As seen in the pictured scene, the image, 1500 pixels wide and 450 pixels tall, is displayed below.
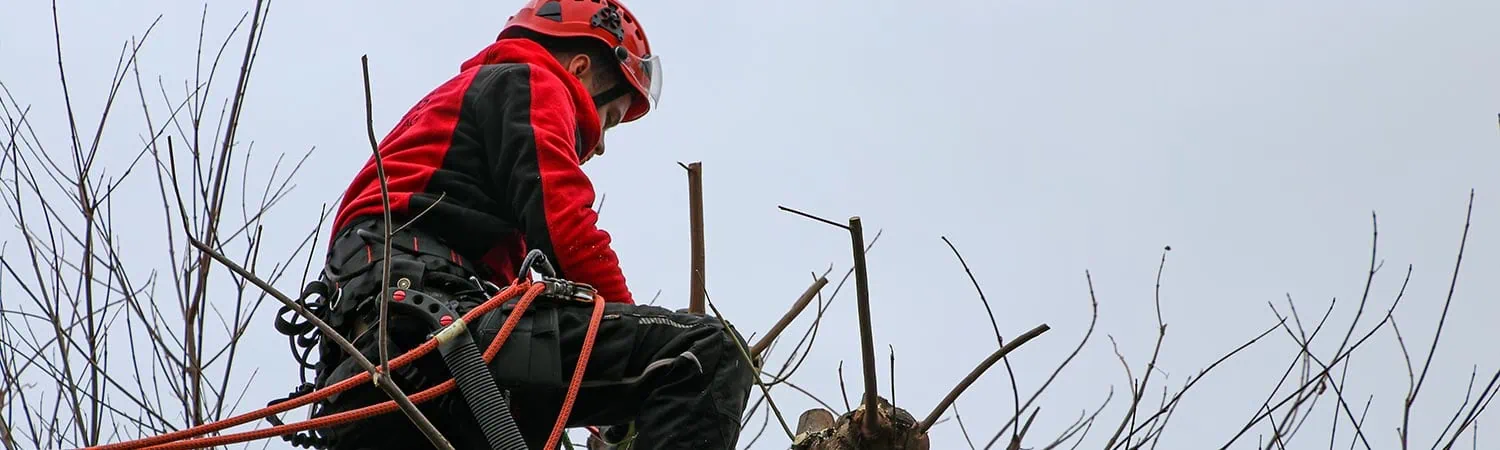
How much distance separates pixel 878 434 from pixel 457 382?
31.0 inches

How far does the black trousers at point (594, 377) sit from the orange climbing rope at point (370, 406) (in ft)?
0.13

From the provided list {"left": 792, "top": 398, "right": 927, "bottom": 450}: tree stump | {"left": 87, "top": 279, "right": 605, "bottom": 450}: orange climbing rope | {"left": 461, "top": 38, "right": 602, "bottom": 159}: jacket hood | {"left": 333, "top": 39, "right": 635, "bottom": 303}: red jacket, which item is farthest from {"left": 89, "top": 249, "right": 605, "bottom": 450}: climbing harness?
{"left": 461, "top": 38, "right": 602, "bottom": 159}: jacket hood

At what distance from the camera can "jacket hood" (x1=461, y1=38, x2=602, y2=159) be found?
12.3 feet

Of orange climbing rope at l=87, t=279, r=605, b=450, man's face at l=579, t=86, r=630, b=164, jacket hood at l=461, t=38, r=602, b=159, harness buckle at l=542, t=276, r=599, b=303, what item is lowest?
orange climbing rope at l=87, t=279, r=605, b=450

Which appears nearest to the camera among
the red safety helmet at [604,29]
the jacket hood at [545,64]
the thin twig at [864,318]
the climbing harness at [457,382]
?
the thin twig at [864,318]

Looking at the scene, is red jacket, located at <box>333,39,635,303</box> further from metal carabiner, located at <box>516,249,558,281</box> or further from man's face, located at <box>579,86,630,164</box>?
man's face, located at <box>579,86,630,164</box>

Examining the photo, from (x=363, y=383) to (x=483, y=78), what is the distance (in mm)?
863

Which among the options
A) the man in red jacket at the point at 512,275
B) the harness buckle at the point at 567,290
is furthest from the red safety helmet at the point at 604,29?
the harness buckle at the point at 567,290

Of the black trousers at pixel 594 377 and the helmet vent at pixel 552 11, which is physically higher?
the helmet vent at pixel 552 11

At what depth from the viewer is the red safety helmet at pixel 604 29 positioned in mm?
4199

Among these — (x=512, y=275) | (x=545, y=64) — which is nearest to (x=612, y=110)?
(x=545, y=64)

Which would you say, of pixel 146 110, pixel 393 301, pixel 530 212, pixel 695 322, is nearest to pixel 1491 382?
pixel 695 322

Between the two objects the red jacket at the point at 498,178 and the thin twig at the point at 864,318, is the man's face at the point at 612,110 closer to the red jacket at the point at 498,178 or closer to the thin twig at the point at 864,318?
the red jacket at the point at 498,178

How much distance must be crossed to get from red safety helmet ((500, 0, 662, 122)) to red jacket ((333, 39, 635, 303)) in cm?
59
